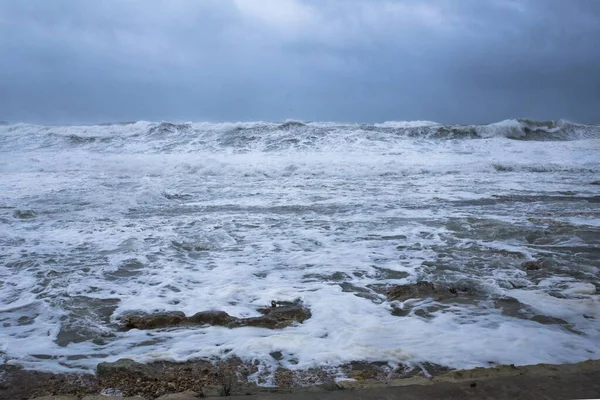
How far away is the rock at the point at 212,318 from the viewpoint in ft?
10.4

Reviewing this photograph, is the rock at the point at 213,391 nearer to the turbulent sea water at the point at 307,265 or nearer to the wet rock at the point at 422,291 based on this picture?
the turbulent sea water at the point at 307,265

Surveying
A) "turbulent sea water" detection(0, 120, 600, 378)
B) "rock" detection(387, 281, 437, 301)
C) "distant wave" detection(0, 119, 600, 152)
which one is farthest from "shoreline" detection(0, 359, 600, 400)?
"distant wave" detection(0, 119, 600, 152)

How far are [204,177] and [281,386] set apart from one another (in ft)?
36.5

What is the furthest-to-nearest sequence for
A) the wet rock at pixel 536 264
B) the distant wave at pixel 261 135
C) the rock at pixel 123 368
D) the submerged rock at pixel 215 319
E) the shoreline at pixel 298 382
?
the distant wave at pixel 261 135, the wet rock at pixel 536 264, the submerged rock at pixel 215 319, the rock at pixel 123 368, the shoreline at pixel 298 382

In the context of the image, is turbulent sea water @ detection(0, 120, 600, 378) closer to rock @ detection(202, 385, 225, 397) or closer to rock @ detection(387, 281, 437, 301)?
rock @ detection(387, 281, 437, 301)

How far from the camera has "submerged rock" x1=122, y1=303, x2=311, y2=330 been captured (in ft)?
10.2

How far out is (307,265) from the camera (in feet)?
14.8

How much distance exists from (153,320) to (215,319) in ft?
1.40

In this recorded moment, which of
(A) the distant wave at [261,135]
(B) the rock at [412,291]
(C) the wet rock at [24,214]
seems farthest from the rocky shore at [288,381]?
(A) the distant wave at [261,135]

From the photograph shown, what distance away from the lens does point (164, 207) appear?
797 cm

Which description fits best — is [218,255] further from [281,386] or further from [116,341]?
[281,386]

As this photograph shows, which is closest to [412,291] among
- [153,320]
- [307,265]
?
[307,265]

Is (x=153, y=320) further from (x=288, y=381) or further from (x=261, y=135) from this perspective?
(x=261, y=135)

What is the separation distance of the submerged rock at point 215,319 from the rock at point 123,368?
58 centimetres
